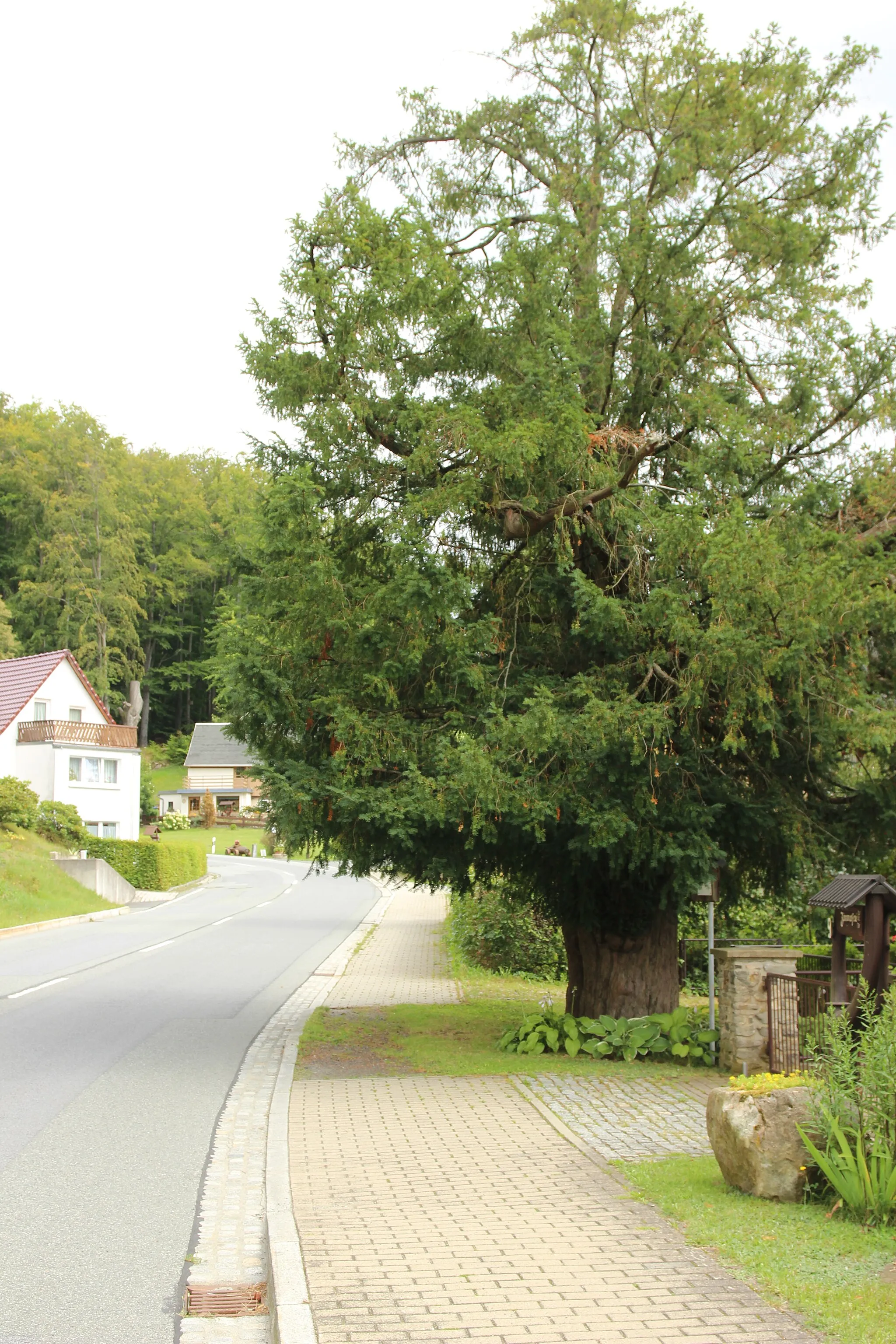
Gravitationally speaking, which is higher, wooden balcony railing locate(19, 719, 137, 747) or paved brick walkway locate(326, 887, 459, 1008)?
wooden balcony railing locate(19, 719, 137, 747)

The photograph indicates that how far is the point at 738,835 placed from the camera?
11164 mm

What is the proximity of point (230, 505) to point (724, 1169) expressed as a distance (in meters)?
10.1

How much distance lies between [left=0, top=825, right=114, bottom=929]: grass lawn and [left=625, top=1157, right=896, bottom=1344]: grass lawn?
22187 mm

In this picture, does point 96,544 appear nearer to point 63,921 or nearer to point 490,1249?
point 63,921

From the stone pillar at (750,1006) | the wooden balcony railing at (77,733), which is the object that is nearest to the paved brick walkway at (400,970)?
the stone pillar at (750,1006)

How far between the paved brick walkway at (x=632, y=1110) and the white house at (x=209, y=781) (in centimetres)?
7485

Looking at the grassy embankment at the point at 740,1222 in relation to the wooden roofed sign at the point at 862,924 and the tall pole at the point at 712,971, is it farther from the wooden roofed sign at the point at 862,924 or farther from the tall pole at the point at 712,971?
the wooden roofed sign at the point at 862,924

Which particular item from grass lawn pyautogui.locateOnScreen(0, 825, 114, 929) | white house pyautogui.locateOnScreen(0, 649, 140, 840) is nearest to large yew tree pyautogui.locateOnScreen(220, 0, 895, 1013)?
grass lawn pyautogui.locateOnScreen(0, 825, 114, 929)

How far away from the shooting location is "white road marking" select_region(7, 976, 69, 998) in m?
15.4

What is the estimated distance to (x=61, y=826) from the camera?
3947 centimetres

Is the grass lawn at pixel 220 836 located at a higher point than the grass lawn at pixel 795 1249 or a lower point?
lower

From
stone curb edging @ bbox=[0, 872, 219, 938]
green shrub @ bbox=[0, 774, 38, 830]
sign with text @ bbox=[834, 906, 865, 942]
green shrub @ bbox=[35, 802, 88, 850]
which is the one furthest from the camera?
green shrub @ bbox=[35, 802, 88, 850]

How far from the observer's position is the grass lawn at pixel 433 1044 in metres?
11.0

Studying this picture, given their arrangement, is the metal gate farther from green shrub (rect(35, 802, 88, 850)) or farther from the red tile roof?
the red tile roof
